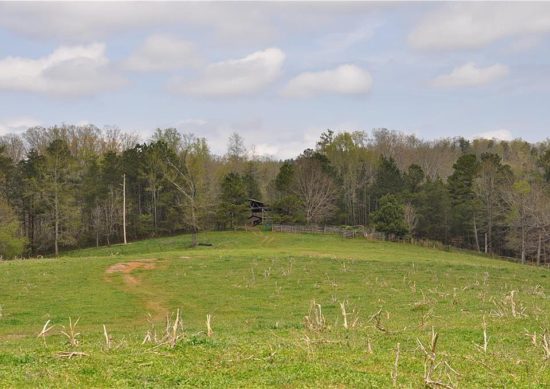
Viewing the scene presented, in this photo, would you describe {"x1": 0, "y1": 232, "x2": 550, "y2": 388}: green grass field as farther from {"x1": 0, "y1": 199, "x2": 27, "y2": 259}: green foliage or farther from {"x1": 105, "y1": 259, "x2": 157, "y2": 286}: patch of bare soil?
{"x1": 0, "y1": 199, "x2": 27, "y2": 259}: green foliage

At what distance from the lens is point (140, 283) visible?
30828 mm

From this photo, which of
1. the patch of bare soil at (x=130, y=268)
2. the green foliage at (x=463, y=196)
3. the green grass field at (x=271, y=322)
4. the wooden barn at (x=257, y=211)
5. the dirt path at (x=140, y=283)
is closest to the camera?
the green grass field at (x=271, y=322)

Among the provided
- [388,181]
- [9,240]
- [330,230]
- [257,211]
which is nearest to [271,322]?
[9,240]

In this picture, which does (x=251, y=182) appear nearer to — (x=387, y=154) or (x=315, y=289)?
(x=387, y=154)

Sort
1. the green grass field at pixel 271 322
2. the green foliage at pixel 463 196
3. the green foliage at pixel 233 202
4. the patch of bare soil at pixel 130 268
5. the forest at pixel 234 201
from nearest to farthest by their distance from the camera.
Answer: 1. the green grass field at pixel 271 322
2. the patch of bare soil at pixel 130 268
3. the forest at pixel 234 201
4. the green foliage at pixel 233 202
5. the green foliage at pixel 463 196

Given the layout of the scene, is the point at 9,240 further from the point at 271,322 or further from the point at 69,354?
the point at 69,354

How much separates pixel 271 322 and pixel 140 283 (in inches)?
517

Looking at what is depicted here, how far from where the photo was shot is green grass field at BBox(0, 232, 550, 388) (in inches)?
369

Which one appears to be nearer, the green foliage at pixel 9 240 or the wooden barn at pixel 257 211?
the green foliage at pixel 9 240

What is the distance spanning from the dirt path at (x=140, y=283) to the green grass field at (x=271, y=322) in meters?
0.12

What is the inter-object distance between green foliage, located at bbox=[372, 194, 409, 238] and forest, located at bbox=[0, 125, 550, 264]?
14cm

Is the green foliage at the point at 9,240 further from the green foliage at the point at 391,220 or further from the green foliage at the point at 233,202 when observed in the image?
the green foliage at the point at 391,220

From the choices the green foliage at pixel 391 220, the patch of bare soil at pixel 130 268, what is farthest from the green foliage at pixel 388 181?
the patch of bare soil at pixel 130 268

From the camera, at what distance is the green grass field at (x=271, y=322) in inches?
369
